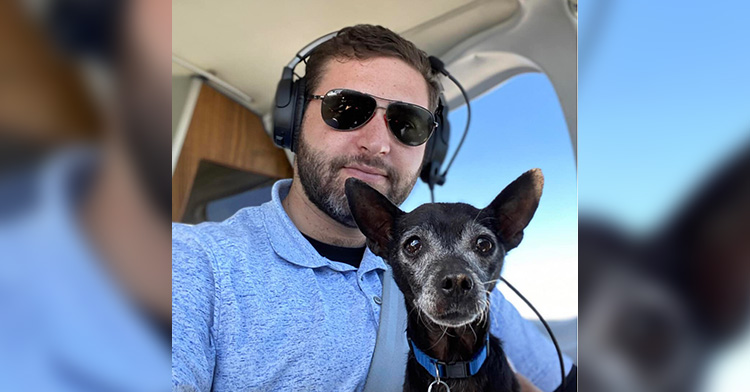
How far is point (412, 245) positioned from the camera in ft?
2.40

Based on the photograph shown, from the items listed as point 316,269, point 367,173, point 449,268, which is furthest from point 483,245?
point 316,269

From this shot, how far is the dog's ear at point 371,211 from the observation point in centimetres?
67

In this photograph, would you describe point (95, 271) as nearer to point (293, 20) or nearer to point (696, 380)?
point (696, 380)

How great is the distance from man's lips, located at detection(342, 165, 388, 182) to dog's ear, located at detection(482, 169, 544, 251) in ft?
0.51

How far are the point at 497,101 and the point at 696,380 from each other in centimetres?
54

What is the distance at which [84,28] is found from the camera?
0.22m

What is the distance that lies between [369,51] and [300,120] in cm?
17

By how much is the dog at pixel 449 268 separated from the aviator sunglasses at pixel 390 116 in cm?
9

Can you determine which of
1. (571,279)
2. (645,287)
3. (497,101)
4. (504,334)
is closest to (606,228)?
Result: (645,287)

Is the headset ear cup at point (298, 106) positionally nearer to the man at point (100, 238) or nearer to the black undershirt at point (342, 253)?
the black undershirt at point (342, 253)

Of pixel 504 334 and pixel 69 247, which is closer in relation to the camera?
pixel 69 247

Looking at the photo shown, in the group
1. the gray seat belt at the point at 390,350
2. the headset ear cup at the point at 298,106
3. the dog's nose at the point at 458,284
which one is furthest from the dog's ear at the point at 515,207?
the headset ear cup at the point at 298,106

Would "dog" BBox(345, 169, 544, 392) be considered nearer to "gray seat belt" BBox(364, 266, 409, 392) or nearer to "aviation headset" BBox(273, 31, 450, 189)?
"gray seat belt" BBox(364, 266, 409, 392)

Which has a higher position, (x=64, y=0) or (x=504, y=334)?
(x=64, y=0)
